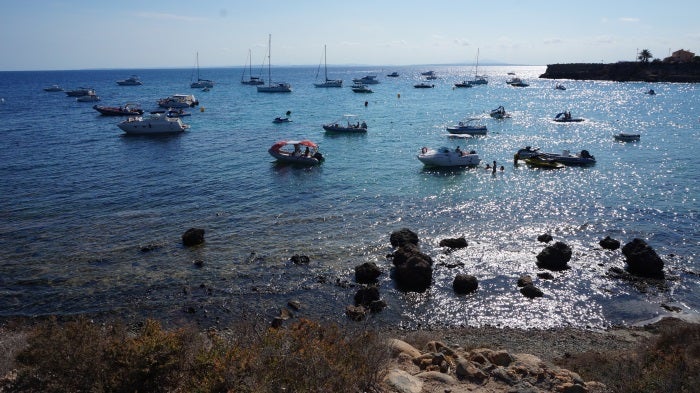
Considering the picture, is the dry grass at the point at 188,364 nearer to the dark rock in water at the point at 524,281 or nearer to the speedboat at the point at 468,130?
the dark rock in water at the point at 524,281

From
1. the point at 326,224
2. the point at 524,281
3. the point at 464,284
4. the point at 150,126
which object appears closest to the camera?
the point at 464,284

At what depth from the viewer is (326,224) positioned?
2938 cm

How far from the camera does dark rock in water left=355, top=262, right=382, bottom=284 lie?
22109mm

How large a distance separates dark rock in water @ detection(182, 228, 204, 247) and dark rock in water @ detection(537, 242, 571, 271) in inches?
651

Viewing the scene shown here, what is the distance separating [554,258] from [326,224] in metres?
12.3

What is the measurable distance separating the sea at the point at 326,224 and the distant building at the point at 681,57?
111m

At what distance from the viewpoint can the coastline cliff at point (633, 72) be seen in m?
147

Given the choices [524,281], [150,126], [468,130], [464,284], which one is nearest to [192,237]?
[464,284]

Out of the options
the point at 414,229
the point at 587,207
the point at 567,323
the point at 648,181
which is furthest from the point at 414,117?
the point at 567,323

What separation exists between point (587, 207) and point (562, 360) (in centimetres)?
2013

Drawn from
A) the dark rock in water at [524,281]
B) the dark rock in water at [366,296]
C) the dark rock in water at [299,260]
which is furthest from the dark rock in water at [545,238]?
the dark rock in water at [299,260]

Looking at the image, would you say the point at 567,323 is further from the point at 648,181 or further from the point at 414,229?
the point at 648,181

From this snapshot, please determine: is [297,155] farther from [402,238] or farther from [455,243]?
[455,243]

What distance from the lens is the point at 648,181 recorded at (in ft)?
133
